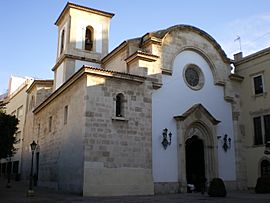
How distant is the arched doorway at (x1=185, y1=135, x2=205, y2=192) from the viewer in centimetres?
2081

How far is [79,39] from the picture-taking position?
2797cm

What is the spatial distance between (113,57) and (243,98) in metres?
10.5

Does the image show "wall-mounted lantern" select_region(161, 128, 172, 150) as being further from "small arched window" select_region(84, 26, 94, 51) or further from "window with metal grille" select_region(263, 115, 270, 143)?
"small arched window" select_region(84, 26, 94, 51)

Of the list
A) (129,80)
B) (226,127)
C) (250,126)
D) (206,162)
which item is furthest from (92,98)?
(250,126)

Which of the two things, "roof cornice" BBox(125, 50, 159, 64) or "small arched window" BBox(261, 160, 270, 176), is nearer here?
"roof cornice" BBox(125, 50, 159, 64)

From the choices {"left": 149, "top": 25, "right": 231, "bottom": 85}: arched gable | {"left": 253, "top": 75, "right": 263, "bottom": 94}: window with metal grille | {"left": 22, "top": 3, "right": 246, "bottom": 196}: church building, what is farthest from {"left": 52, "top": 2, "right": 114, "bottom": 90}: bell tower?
{"left": 253, "top": 75, "right": 263, "bottom": 94}: window with metal grille

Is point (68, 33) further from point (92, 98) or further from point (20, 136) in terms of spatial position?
point (20, 136)

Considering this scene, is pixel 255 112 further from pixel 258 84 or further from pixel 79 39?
pixel 79 39

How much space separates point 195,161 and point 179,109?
392cm

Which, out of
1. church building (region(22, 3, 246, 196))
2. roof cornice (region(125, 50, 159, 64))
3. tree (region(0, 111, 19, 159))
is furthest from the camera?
roof cornice (region(125, 50, 159, 64))

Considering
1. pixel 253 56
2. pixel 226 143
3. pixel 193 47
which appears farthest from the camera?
pixel 253 56

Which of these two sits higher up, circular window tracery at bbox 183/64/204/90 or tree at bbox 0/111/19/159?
circular window tracery at bbox 183/64/204/90

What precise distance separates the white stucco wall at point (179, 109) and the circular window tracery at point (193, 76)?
11.3 inches

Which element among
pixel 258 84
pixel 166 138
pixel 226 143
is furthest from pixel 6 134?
pixel 258 84
